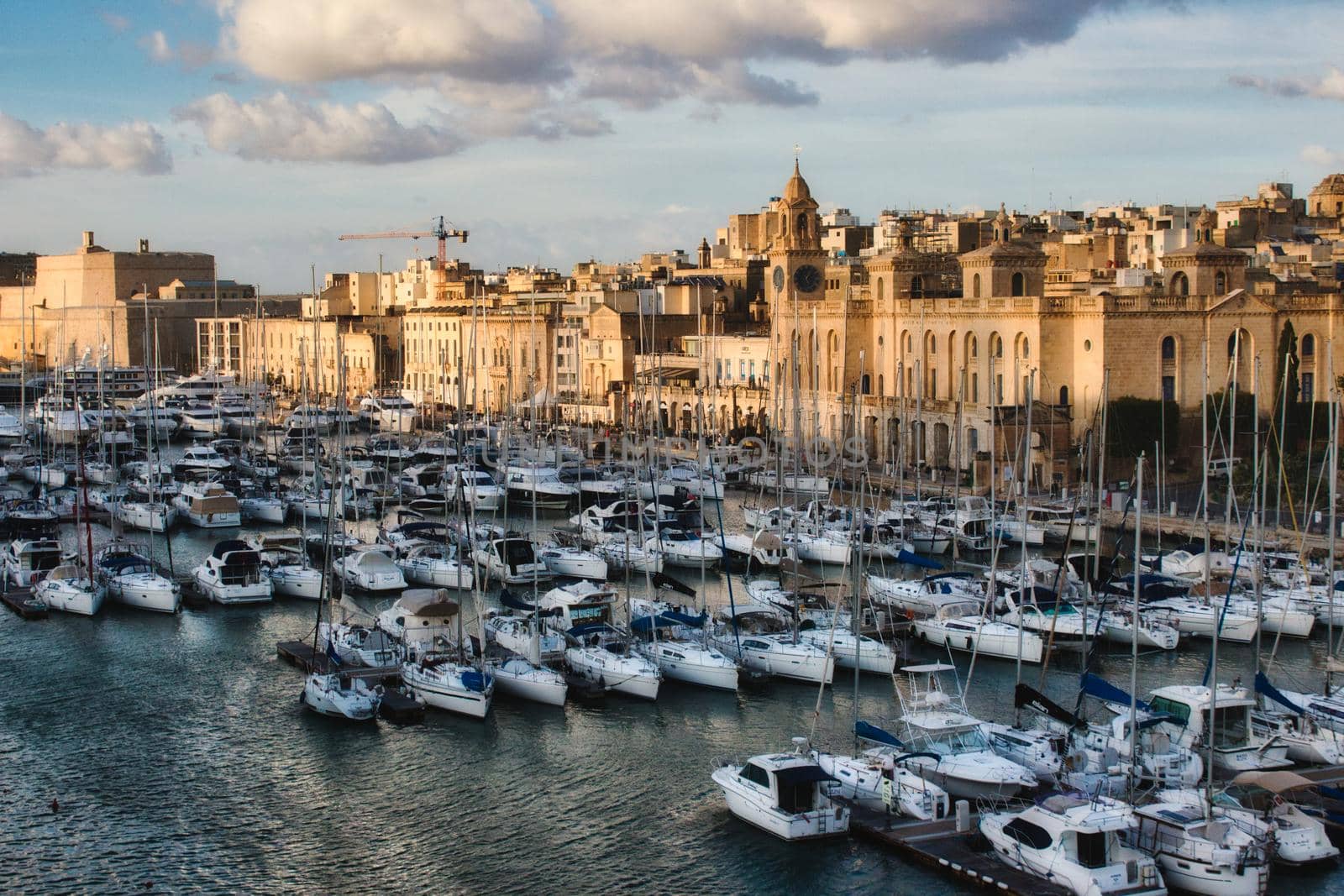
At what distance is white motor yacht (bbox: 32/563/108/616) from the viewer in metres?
29.2

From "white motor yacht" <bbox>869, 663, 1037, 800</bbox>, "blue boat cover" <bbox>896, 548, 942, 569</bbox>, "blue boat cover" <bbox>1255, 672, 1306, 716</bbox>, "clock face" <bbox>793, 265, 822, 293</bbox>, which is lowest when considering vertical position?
"white motor yacht" <bbox>869, 663, 1037, 800</bbox>

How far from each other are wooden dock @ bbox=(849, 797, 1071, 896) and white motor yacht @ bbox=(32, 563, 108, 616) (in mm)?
16038

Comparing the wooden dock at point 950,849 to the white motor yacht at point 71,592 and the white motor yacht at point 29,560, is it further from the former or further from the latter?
the white motor yacht at point 29,560

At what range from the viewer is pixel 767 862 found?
1791 centimetres

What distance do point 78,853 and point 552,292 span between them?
63.9 metres

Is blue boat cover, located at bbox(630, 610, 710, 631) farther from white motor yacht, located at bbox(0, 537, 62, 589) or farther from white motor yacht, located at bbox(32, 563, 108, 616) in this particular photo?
white motor yacht, located at bbox(0, 537, 62, 589)

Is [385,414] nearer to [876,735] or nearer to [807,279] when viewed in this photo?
[807,279]

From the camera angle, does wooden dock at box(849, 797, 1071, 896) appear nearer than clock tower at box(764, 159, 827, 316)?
Yes

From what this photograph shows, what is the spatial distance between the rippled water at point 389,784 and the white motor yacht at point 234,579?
2836mm

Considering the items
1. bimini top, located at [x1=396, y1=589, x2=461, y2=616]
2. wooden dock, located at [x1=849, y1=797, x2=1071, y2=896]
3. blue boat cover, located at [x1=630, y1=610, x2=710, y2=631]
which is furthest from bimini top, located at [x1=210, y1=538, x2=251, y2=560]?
wooden dock, located at [x1=849, y1=797, x2=1071, y2=896]

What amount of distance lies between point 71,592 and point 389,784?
1139 cm

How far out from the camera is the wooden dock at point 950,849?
1669cm

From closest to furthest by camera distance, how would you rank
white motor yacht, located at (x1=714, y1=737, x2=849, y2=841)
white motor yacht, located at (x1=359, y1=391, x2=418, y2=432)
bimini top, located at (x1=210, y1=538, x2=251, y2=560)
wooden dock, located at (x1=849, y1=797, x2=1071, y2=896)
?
wooden dock, located at (x1=849, y1=797, x2=1071, y2=896) → white motor yacht, located at (x1=714, y1=737, x2=849, y2=841) → bimini top, located at (x1=210, y1=538, x2=251, y2=560) → white motor yacht, located at (x1=359, y1=391, x2=418, y2=432)

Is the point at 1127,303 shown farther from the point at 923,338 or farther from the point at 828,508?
the point at 828,508
